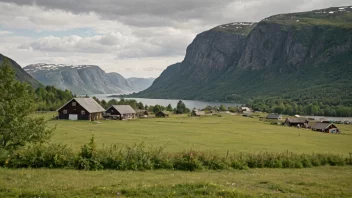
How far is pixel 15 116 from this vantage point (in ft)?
82.4

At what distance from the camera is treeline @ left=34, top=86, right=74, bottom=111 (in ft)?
409

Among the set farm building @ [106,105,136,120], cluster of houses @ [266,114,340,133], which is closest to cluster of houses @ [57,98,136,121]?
farm building @ [106,105,136,120]

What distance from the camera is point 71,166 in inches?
892

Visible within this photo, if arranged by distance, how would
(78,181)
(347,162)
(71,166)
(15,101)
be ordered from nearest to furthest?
1. (78,181)
2. (71,166)
3. (15,101)
4. (347,162)

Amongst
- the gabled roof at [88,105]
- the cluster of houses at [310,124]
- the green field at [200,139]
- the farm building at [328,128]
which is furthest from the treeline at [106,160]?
the cluster of houses at [310,124]

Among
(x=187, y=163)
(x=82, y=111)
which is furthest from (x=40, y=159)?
(x=82, y=111)

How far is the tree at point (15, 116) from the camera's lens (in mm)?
24469

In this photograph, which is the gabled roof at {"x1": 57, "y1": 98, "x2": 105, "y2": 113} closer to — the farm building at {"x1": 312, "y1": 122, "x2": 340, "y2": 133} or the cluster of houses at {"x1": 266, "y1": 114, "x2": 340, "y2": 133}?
the cluster of houses at {"x1": 266, "y1": 114, "x2": 340, "y2": 133}

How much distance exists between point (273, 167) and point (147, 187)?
1510 centimetres

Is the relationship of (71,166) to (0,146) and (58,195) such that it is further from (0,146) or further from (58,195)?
(58,195)

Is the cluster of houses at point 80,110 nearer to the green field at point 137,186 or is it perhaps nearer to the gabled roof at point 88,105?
the gabled roof at point 88,105

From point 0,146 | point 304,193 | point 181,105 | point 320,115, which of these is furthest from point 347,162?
point 320,115

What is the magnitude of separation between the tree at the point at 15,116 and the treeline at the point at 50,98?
9259 centimetres

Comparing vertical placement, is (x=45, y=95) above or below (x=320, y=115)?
above
